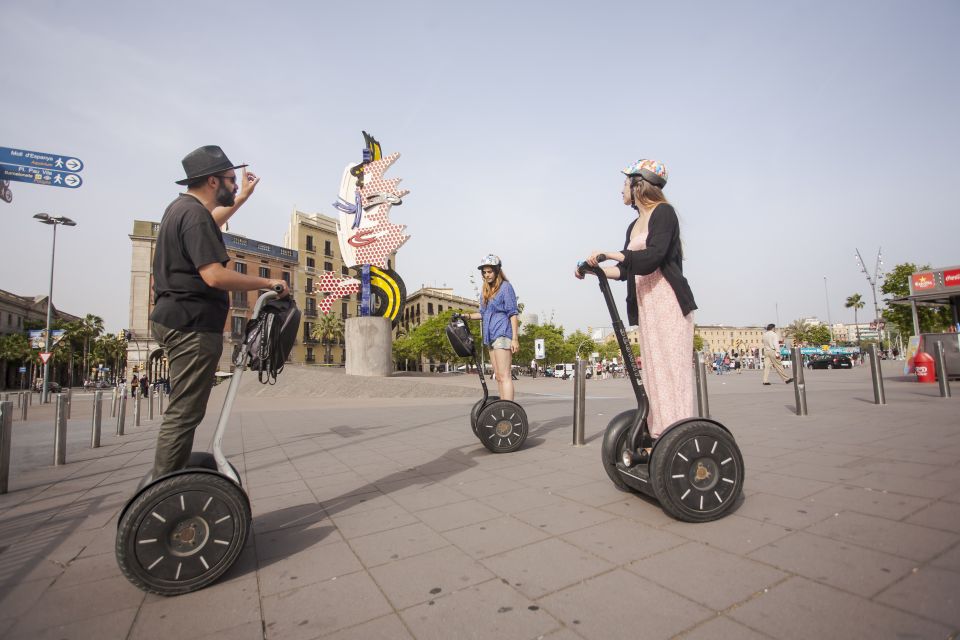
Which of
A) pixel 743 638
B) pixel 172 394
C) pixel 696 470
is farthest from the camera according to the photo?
pixel 696 470

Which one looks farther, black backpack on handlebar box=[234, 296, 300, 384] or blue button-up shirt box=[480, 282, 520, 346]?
blue button-up shirt box=[480, 282, 520, 346]

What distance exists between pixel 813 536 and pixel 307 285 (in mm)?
65549

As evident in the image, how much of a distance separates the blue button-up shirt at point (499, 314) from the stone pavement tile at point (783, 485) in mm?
2692

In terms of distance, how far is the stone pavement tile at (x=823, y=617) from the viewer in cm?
153

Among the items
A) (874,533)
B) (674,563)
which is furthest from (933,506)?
(674,563)

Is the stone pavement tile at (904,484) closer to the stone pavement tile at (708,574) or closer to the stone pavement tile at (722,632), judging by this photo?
the stone pavement tile at (708,574)

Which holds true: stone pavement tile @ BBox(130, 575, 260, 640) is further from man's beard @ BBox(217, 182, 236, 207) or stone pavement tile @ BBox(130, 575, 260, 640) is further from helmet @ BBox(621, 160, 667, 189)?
helmet @ BBox(621, 160, 667, 189)

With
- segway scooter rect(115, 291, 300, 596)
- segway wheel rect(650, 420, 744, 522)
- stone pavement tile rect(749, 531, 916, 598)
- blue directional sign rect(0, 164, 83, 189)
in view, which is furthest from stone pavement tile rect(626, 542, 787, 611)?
blue directional sign rect(0, 164, 83, 189)

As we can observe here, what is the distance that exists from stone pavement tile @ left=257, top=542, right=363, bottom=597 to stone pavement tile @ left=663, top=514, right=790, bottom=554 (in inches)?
67.9

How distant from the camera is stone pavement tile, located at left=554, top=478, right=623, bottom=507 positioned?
10.4 feet

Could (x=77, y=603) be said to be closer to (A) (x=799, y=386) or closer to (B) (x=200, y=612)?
(B) (x=200, y=612)

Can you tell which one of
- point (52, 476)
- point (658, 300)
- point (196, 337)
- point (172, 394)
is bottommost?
point (52, 476)

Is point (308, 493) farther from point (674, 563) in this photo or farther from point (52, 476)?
point (52, 476)

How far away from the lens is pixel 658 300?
3.11 metres
